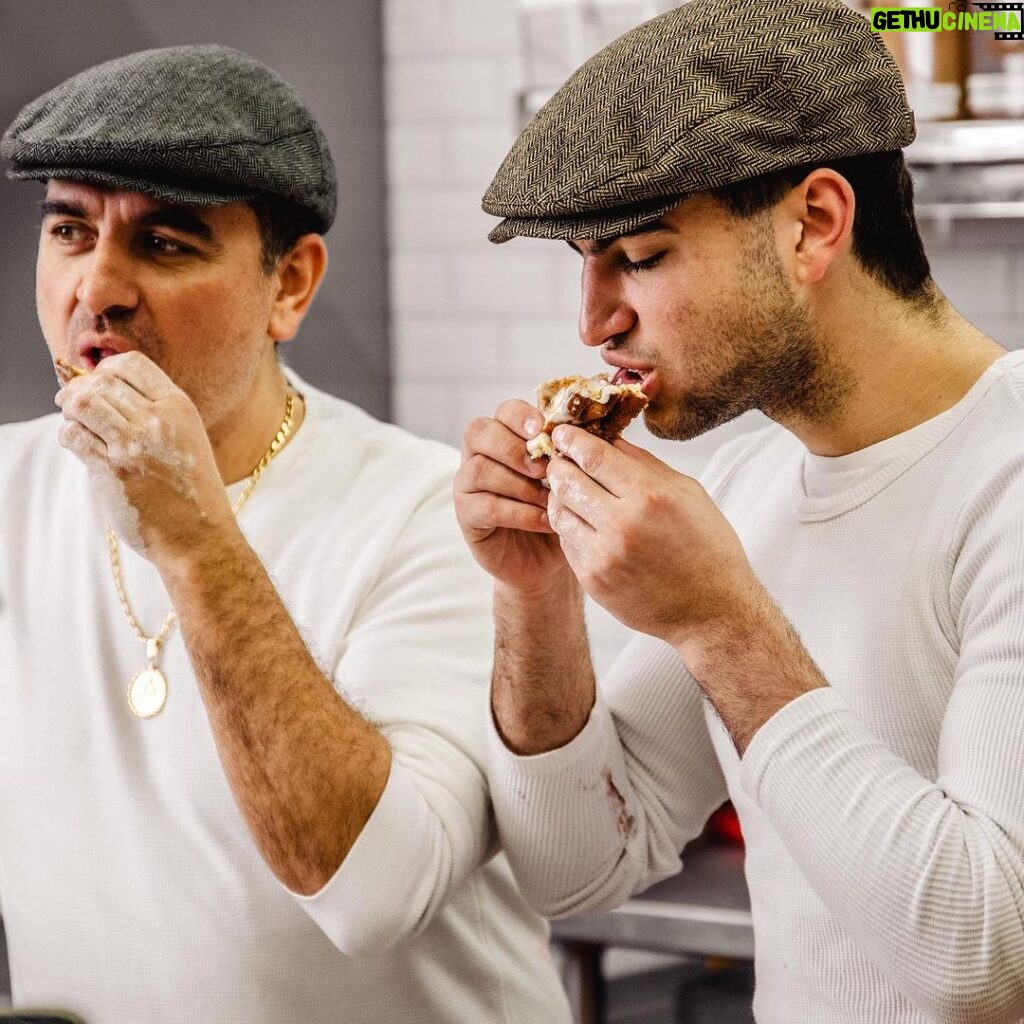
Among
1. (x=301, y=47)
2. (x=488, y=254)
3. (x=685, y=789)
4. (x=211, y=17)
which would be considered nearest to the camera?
(x=685, y=789)

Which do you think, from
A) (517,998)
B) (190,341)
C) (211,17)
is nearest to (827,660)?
(517,998)

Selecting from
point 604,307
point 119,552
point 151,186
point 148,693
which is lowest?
point 148,693

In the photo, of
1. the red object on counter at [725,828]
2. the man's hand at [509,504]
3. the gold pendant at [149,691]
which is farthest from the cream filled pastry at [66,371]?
the red object on counter at [725,828]

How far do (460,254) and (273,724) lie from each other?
1762 millimetres

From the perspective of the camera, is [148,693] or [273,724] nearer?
[273,724]

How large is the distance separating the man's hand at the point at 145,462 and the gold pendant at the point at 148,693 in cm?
18

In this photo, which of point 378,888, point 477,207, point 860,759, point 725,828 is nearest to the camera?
point 860,759

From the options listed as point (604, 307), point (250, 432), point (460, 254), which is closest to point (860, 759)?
point (604, 307)

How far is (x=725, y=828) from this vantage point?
241cm

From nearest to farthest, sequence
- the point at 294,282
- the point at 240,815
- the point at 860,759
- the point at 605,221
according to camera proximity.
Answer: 1. the point at 860,759
2. the point at 605,221
3. the point at 240,815
4. the point at 294,282

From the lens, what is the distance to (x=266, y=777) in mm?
1216

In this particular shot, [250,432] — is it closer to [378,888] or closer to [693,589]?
[378,888]

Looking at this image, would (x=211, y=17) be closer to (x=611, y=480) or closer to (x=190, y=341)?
(x=190, y=341)

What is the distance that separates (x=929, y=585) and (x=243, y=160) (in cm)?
77
